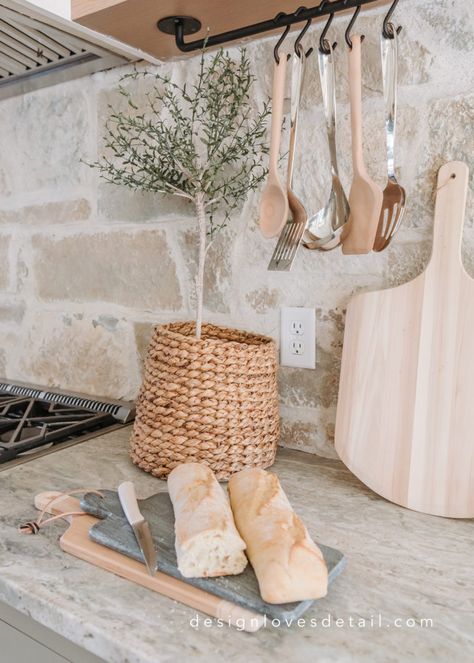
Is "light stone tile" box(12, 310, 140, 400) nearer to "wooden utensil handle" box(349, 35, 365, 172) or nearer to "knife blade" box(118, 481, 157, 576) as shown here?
"knife blade" box(118, 481, 157, 576)

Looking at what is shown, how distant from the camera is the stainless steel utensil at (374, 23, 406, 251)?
2.82 feet

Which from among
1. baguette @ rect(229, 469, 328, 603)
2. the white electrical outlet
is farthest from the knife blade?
the white electrical outlet

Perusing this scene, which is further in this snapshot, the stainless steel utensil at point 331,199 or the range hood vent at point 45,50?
the range hood vent at point 45,50

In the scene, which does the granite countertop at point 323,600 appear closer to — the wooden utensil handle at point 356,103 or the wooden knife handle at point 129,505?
the wooden knife handle at point 129,505

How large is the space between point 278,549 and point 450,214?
559mm

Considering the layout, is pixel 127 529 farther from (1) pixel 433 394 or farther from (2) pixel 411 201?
(2) pixel 411 201

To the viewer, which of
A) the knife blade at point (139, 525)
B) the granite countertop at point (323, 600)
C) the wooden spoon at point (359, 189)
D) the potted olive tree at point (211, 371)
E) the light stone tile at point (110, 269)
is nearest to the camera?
the granite countertop at point (323, 600)

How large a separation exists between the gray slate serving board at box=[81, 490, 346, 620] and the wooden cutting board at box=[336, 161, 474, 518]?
0.24m

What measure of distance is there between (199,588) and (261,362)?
417 millimetres

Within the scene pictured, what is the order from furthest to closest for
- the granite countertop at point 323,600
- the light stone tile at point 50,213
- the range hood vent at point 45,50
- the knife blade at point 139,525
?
the light stone tile at point 50,213 → the range hood vent at point 45,50 → the knife blade at point 139,525 → the granite countertop at point 323,600

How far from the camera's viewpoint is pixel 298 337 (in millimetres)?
1092

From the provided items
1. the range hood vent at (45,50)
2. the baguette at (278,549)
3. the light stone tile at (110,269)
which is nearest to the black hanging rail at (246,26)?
the range hood vent at (45,50)

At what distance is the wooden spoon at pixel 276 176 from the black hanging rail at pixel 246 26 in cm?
9

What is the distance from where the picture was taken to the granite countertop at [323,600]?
0.55 m
